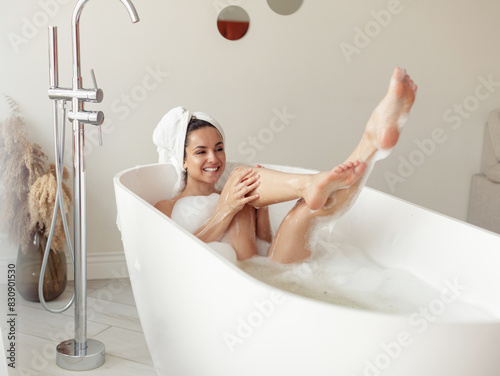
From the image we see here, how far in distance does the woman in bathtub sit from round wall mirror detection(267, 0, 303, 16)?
1071mm

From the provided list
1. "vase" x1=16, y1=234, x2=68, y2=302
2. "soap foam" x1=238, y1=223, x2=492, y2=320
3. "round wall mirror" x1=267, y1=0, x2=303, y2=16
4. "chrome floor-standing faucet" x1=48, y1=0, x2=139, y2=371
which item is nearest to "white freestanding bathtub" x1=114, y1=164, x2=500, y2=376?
"soap foam" x1=238, y1=223, x2=492, y2=320

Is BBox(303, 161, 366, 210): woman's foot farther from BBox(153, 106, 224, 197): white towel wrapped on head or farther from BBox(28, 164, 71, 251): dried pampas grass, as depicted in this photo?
BBox(28, 164, 71, 251): dried pampas grass

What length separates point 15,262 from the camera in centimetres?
258

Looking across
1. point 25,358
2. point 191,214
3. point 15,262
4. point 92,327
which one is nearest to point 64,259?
point 15,262

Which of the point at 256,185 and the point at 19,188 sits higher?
the point at 256,185

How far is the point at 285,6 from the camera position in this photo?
9.48ft

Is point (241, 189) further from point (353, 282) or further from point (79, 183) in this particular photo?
point (79, 183)

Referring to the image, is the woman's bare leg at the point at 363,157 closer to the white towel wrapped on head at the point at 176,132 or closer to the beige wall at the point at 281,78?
the white towel wrapped on head at the point at 176,132

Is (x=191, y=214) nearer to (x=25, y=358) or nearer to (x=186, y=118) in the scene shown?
(x=186, y=118)

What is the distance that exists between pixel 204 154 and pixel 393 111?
75 centimetres

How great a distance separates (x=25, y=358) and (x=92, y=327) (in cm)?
32

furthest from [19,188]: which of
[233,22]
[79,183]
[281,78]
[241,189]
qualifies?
[281,78]

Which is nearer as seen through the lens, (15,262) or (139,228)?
(139,228)

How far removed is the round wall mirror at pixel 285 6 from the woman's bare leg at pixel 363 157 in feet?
4.73
